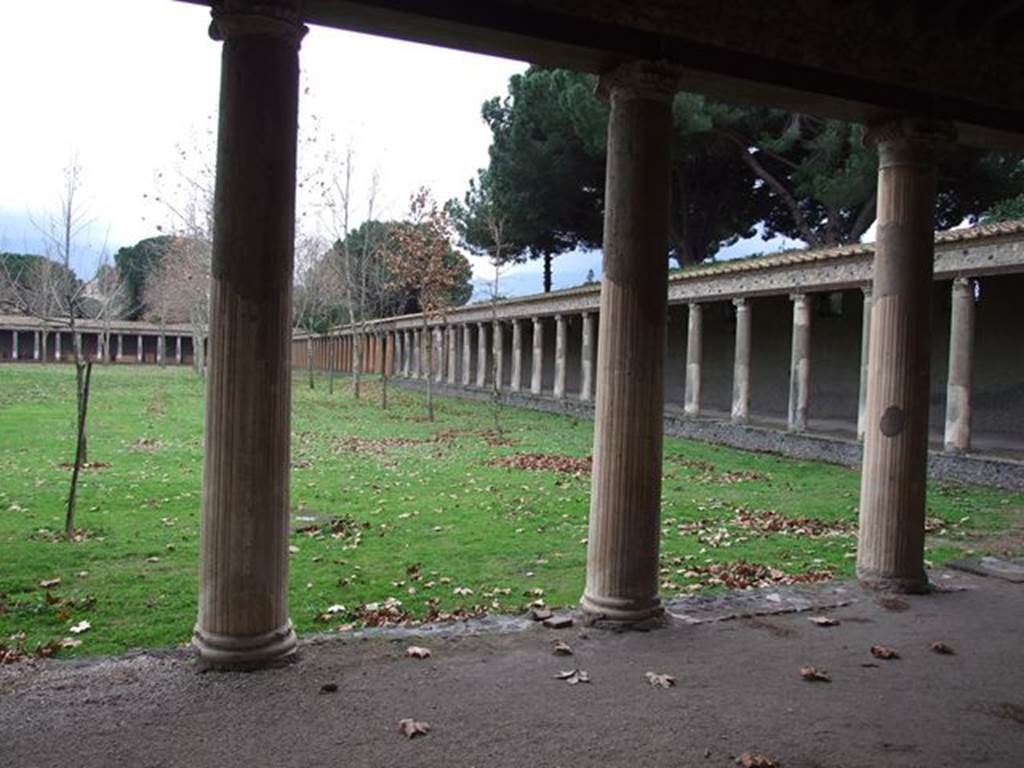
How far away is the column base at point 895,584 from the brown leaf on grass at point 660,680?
2871 millimetres

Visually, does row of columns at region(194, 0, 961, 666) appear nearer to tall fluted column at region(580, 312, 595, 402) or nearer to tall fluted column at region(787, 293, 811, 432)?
tall fluted column at region(787, 293, 811, 432)

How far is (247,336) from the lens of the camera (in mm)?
4676

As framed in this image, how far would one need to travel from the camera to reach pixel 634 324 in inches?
223

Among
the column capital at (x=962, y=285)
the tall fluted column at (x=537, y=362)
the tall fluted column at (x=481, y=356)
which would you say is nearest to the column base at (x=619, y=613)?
the column capital at (x=962, y=285)

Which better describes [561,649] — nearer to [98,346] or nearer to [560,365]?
[560,365]

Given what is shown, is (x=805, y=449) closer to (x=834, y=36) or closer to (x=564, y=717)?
(x=834, y=36)

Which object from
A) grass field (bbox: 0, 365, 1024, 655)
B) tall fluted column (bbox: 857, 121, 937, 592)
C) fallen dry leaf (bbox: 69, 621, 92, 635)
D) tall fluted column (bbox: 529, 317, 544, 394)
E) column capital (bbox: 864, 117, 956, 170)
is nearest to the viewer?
fallen dry leaf (bbox: 69, 621, 92, 635)

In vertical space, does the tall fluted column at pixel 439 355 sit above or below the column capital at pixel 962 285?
below

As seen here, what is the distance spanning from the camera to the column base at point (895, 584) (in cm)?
678

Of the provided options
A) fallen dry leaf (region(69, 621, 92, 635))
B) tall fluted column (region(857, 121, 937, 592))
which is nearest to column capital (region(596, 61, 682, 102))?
tall fluted column (region(857, 121, 937, 592))

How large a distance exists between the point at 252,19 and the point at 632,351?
304cm

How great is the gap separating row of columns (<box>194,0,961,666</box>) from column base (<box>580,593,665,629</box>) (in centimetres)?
1

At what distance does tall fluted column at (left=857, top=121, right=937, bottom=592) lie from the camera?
22.1 feet

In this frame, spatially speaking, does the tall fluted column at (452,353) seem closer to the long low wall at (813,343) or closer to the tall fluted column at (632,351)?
the long low wall at (813,343)
